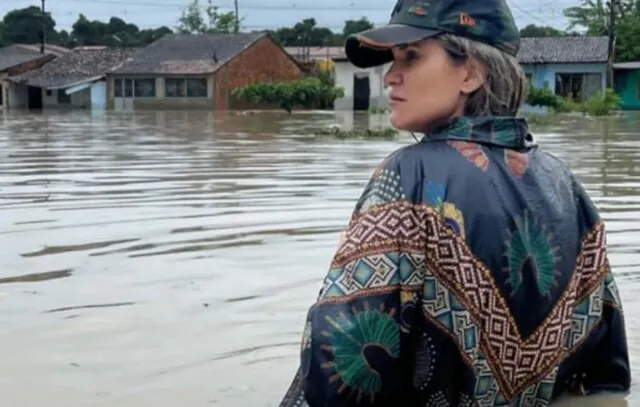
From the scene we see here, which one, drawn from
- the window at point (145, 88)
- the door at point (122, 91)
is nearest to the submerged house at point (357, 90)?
the window at point (145, 88)

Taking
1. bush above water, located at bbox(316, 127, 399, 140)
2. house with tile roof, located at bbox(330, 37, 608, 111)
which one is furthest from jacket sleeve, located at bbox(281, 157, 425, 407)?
house with tile roof, located at bbox(330, 37, 608, 111)

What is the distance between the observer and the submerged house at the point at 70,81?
200 feet

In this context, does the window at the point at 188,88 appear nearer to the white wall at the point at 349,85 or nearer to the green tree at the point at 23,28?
the white wall at the point at 349,85

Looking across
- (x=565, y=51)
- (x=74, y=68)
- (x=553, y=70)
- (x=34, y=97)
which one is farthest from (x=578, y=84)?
(x=34, y=97)

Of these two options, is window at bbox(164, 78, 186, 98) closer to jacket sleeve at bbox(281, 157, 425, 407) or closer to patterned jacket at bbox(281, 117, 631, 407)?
patterned jacket at bbox(281, 117, 631, 407)

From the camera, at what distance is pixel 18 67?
217ft

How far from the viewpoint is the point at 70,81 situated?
62281 millimetres

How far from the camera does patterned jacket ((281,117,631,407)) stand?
2502mm

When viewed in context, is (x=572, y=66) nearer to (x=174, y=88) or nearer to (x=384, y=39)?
(x=174, y=88)

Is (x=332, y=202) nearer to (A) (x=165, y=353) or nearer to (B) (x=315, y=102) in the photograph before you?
(A) (x=165, y=353)

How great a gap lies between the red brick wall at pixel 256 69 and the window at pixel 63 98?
411 inches

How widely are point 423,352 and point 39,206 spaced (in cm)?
832

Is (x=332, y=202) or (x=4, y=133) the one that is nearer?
(x=332, y=202)

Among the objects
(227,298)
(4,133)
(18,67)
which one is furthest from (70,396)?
(18,67)
